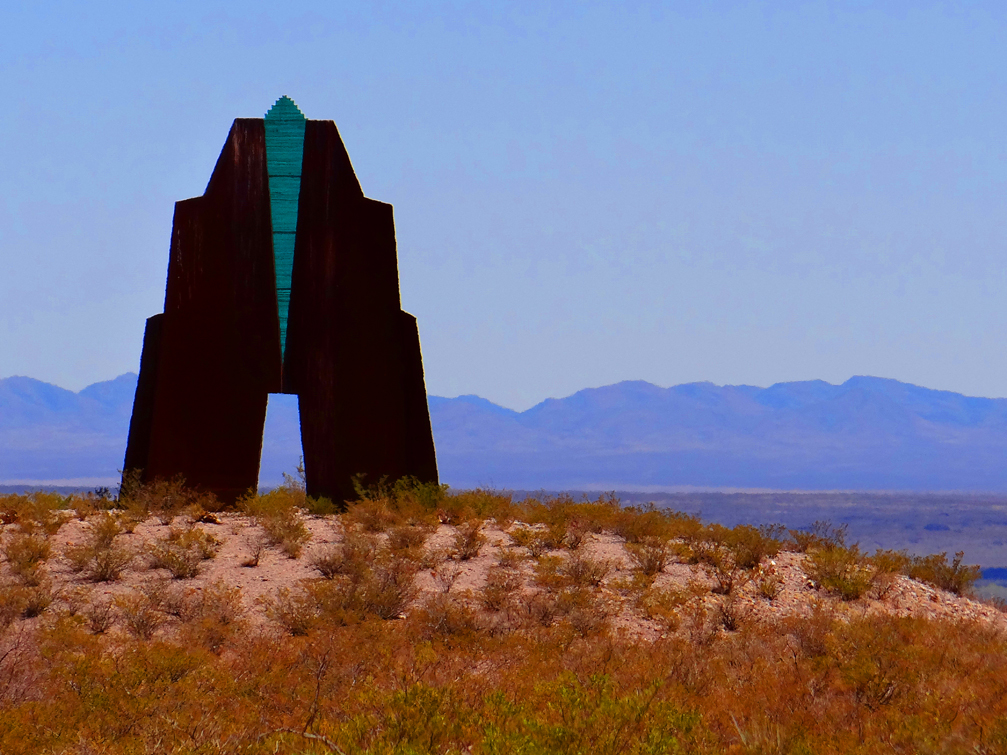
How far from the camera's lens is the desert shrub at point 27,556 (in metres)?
12.1

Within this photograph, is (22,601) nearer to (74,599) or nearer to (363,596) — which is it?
(74,599)

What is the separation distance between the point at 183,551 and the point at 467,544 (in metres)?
3.97

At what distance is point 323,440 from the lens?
17.2 metres

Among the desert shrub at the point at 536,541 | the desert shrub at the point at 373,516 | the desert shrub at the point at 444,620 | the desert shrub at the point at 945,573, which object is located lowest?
the desert shrub at the point at 945,573

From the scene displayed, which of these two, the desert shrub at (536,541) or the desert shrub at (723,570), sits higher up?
the desert shrub at (536,541)

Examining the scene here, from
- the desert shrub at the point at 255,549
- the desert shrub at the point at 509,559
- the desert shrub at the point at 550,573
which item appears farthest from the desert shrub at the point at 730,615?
the desert shrub at the point at 255,549

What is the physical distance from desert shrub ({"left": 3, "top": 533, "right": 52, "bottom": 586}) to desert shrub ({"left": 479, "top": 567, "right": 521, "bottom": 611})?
18.1 ft

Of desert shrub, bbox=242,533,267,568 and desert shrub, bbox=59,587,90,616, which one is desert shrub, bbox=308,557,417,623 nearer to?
desert shrub, bbox=242,533,267,568

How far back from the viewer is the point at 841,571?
15422mm

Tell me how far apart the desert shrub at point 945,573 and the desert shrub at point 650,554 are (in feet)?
16.3

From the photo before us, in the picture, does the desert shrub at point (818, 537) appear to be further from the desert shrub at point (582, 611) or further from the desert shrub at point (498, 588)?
the desert shrub at point (498, 588)

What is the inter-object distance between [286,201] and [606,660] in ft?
36.6

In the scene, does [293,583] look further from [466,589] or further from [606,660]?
[606,660]

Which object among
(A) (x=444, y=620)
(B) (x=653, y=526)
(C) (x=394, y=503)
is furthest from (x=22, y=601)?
(B) (x=653, y=526)
